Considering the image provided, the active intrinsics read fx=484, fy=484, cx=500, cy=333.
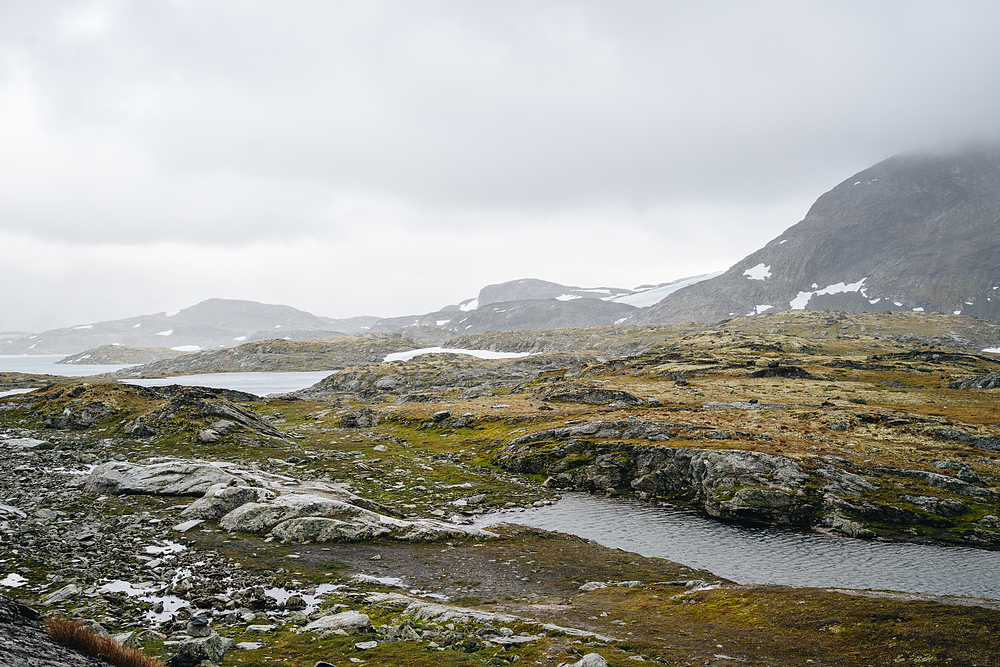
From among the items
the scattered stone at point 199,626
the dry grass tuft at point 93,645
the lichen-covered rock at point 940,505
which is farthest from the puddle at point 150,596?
the lichen-covered rock at point 940,505

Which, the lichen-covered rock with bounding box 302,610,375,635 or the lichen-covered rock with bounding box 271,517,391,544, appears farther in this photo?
the lichen-covered rock with bounding box 271,517,391,544

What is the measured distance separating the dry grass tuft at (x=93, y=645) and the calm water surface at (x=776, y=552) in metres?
30.9

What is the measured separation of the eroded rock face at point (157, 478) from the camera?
3234 centimetres

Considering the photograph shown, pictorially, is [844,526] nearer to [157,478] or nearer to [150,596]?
[150,596]

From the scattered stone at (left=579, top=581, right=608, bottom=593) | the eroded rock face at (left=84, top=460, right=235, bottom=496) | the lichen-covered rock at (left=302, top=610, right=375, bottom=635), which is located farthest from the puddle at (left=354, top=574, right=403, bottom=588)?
the eroded rock face at (left=84, top=460, right=235, bottom=496)

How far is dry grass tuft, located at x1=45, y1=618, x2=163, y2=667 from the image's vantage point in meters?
8.11

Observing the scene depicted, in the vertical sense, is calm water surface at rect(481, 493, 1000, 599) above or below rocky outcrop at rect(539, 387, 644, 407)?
below

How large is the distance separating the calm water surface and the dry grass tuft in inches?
1217

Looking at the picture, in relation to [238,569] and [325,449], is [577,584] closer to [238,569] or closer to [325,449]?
[238,569]

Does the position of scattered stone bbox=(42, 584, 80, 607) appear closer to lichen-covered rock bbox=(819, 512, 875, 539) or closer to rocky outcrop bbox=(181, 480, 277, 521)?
rocky outcrop bbox=(181, 480, 277, 521)

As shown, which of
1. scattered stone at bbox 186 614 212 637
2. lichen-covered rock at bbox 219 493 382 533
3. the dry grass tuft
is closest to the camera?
the dry grass tuft

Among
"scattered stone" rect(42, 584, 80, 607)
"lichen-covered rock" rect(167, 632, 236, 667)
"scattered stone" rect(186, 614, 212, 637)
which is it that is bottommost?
"scattered stone" rect(186, 614, 212, 637)

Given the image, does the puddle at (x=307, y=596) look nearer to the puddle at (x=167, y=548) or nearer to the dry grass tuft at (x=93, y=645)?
the puddle at (x=167, y=548)

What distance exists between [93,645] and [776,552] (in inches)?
1504
